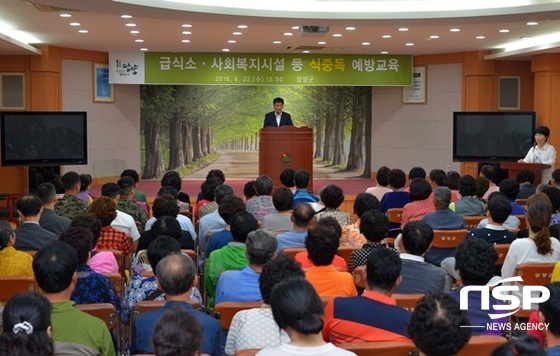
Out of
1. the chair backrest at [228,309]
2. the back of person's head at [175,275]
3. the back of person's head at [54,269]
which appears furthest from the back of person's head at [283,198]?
the back of person's head at [54,269]

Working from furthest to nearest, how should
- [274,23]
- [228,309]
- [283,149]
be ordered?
[283,149] < [274,23] < [228,309]

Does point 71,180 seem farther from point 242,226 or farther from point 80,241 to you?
point 80,241

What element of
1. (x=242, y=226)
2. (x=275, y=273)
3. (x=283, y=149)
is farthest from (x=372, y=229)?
(x=283, y=149)

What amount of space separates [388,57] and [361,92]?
5.44 ft

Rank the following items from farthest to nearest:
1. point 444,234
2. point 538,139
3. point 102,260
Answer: point 538,139 < point 444,234 < point 102,260

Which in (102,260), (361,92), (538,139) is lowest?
(102,260)

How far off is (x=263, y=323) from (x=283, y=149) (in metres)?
8.37

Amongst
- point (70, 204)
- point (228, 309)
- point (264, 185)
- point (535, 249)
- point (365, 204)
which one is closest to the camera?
point (228, 309)

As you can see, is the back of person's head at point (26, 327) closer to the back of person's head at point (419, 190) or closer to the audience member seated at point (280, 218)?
the audience member seated at point (280, 218)

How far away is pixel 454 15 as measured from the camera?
408 inches

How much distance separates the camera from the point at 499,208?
226 inches

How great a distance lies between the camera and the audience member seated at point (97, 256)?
5160 mm

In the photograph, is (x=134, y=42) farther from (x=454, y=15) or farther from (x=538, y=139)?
(x=538, y=139)

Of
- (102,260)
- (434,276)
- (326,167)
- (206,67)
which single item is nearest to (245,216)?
(102,260)
